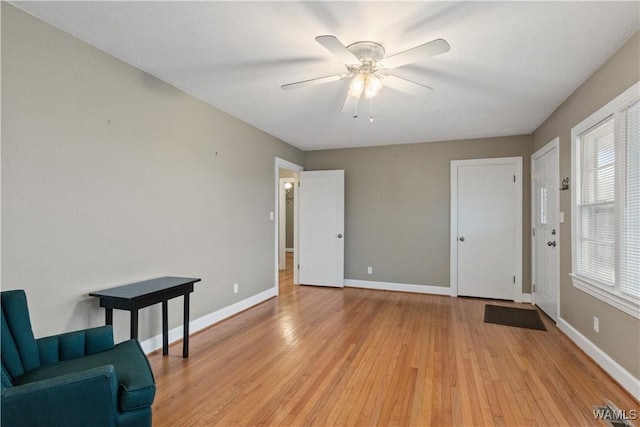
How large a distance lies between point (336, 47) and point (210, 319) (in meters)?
3.07

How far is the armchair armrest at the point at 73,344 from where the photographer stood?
5.98ft

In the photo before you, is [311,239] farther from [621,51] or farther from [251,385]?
[621,51]

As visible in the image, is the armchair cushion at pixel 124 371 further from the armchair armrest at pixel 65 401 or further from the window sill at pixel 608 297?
the window sill at pixel 608 297

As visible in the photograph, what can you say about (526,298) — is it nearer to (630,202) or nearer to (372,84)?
(630,202)

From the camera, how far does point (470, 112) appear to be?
3.90 metres

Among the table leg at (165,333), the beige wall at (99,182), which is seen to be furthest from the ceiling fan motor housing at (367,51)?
the table leg at (165,333)

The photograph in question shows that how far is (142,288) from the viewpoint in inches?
103

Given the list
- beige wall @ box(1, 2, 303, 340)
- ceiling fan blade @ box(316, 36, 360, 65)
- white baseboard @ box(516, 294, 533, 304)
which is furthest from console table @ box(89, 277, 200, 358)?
white baseboard @ box(516, 294, 533, 304)

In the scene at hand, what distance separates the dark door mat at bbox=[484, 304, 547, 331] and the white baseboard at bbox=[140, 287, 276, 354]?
9.58 feet

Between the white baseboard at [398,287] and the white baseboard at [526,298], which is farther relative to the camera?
the white baseboard at [398,287]

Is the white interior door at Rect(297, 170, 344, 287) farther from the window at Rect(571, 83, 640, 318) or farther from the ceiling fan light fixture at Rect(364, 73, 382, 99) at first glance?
the window at Rect(571, 83, 640, 318)

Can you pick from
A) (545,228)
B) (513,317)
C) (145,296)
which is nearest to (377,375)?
(145,296)

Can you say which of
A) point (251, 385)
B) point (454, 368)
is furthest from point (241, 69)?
point (454, 368)

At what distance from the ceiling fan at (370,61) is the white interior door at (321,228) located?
3026mm
